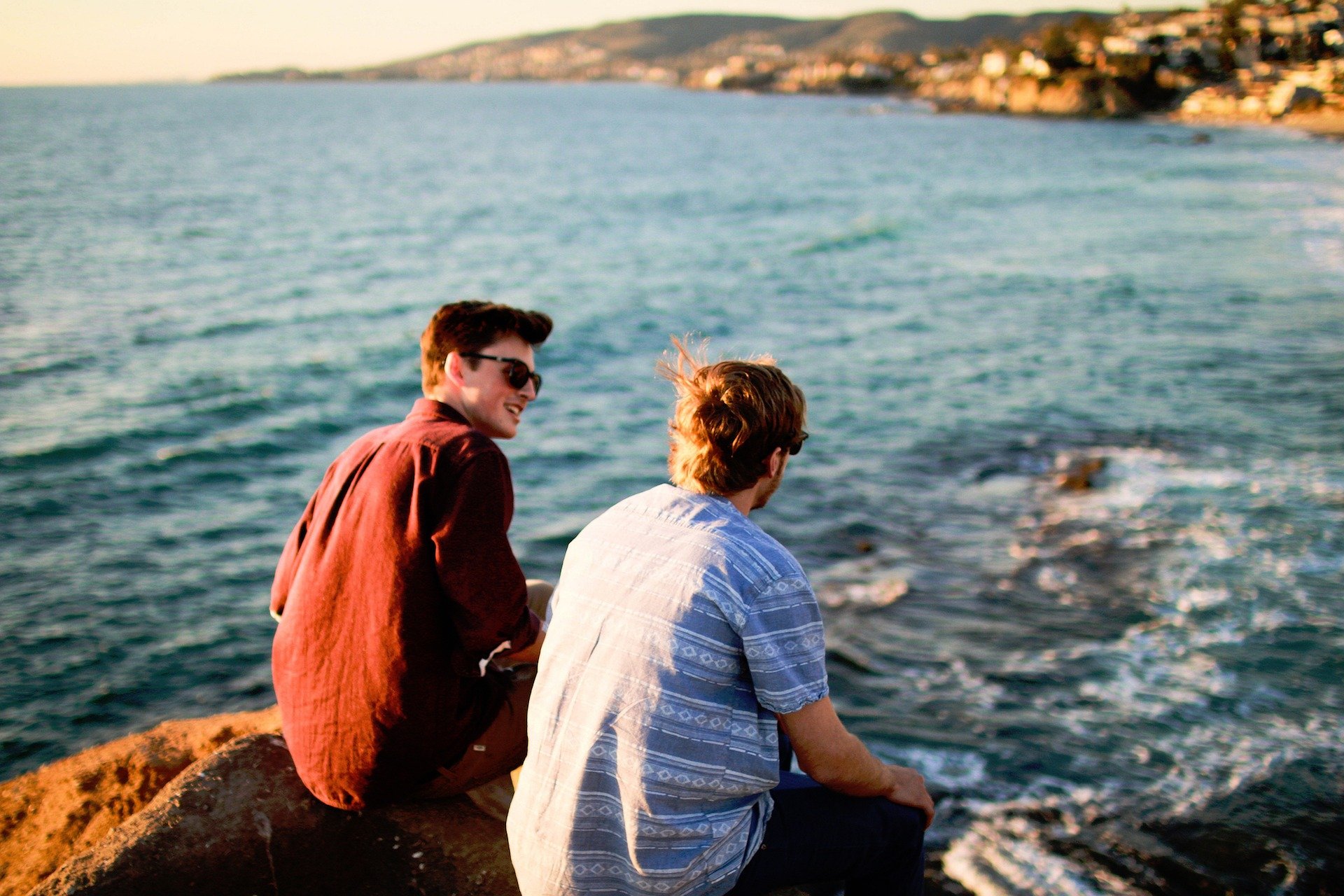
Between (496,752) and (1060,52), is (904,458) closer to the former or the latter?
(496,752)

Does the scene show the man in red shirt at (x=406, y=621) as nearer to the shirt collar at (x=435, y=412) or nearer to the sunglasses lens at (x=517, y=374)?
the shirt collar at (x=435, y=412)

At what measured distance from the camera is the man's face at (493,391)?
11.0 ft

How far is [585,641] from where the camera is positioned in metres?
2.22

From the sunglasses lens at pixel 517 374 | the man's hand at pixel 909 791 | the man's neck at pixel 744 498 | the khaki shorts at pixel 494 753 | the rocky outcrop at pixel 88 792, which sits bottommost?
the rocky outcrop at pixel 88 792

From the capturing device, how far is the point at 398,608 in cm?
275

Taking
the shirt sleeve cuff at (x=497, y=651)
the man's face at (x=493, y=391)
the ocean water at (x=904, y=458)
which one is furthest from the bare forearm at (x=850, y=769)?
the ocean water at (x=904, y=458)

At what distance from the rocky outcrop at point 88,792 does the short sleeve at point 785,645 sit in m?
2.53

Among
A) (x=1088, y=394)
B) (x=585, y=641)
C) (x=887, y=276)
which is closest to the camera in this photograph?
(x=585, y=641)

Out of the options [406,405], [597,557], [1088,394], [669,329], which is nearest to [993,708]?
[597,557]

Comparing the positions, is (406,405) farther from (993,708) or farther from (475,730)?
(475,730)

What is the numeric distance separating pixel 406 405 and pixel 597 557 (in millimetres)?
11917

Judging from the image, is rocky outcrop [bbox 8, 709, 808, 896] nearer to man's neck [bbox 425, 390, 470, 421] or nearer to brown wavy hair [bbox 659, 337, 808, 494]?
man's neck [bbox 425, 390, 470, 421]

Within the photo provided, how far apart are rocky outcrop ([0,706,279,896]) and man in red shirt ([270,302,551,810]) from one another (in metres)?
1.01

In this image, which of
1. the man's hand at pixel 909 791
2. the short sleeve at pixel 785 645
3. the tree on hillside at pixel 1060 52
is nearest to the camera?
the short sleeve at pixel 785 645
